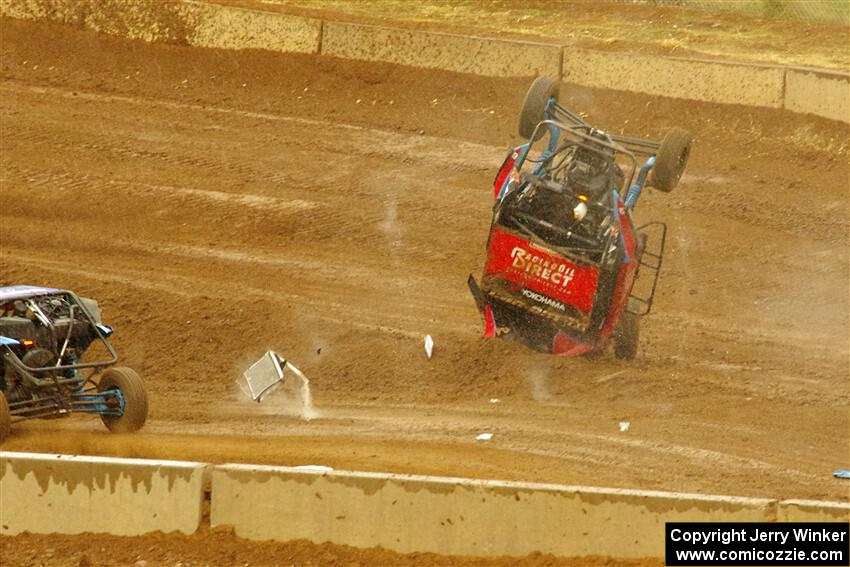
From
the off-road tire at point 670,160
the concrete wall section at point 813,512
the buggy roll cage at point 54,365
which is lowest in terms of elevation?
the buggy roll cage at point 54,365

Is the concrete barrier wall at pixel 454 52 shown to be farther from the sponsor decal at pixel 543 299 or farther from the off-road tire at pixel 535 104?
the sponsor decal at pixel 543 299

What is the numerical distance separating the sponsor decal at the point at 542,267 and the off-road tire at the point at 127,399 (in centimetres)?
363

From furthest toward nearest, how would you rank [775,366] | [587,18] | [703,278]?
[587,18], [703,278], [775,366]

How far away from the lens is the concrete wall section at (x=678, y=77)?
18.6m

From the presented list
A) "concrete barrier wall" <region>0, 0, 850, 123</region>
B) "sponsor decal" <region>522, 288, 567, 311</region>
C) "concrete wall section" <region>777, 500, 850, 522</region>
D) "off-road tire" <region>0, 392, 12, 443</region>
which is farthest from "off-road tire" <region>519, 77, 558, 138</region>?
"concrete barrier wall" <region>0, 0, 850, 123</region>

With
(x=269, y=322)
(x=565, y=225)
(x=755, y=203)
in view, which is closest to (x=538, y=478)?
(x=565, y=225)

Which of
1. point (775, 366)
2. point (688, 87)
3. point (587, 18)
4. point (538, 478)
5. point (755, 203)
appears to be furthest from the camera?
point (587, 18)

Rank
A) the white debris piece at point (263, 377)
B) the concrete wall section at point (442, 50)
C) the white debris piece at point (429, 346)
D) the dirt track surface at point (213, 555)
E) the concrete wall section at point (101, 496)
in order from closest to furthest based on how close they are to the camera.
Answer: the dirt track surface at point (213, 555) < the concrete wall section at point (101, 496) < the white debris piece at point (263, 377) < the white debris piece at point (429, 346) < the concrete wall section at point (442, 50)

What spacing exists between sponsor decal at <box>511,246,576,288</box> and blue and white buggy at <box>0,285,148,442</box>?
364 centimetres

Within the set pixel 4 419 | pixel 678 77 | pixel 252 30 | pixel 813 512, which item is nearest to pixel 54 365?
pixel 4 419

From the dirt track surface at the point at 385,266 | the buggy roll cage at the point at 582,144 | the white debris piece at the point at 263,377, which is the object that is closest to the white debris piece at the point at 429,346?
the dirt track surface at the point at 385,266

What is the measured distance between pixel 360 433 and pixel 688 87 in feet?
33.0

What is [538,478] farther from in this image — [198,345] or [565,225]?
[198,345]

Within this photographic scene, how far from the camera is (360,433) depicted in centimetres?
1060
